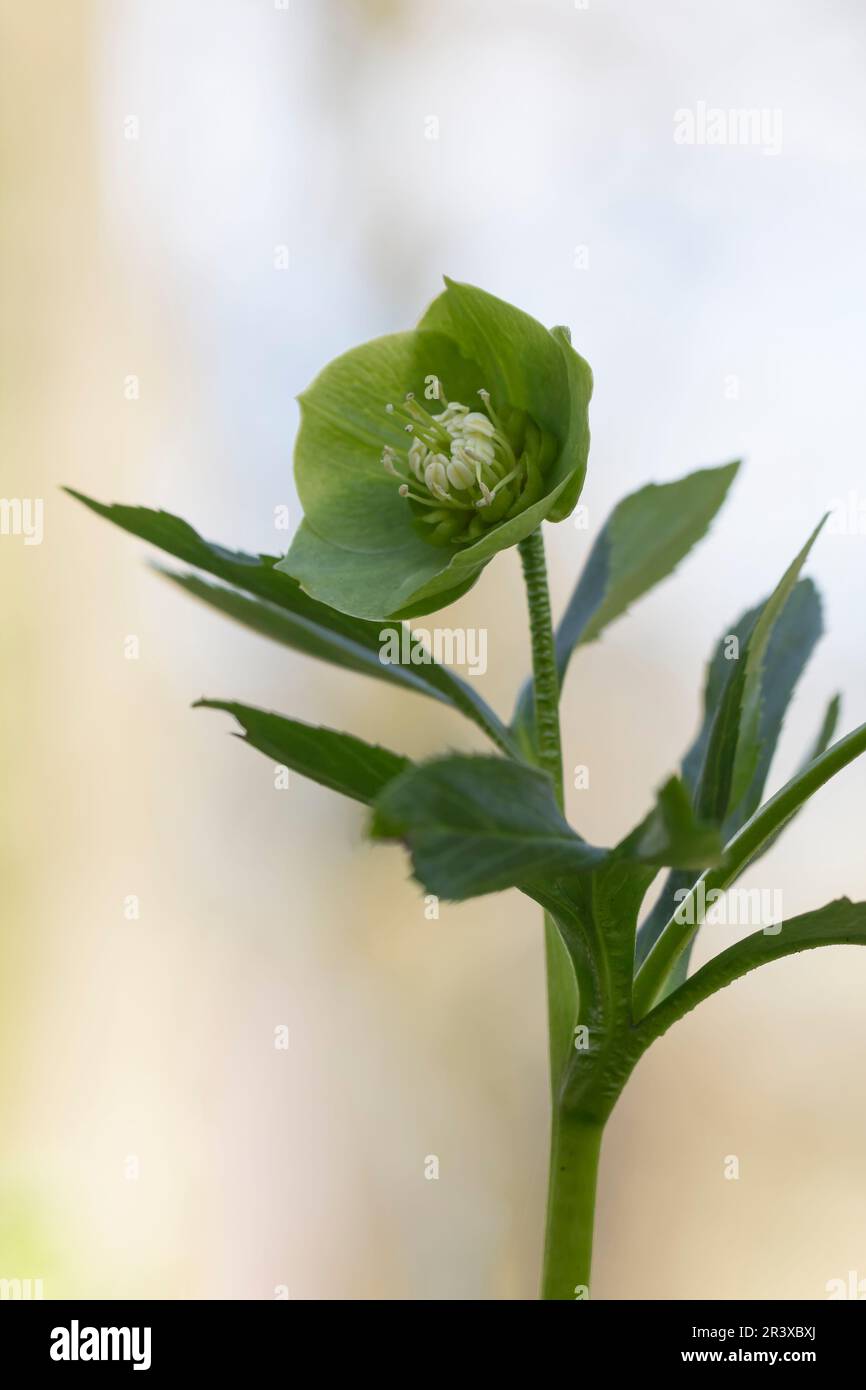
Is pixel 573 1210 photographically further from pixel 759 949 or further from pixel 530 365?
pixel 530 365

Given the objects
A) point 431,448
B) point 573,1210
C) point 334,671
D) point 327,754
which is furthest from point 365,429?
point 334,671

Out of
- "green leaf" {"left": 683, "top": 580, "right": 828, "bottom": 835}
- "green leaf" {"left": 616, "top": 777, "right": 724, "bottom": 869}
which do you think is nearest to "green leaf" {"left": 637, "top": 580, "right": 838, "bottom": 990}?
"green leaf" {"left": 683, "top": 580, "right": 828, "bottom": 835}

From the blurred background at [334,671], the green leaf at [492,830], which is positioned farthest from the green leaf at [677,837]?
A: the blurred background at [334,671]

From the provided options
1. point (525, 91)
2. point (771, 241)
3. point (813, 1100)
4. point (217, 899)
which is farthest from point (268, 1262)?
point (525, 91)

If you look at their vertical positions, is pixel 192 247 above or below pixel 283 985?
above

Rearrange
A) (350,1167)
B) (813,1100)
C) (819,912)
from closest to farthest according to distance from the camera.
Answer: (819,912)
(813,1100)
(350,1167)

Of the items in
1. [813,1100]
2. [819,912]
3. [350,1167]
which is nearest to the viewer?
[819,912]

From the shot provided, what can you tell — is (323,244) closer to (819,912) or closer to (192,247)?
(192,247)
